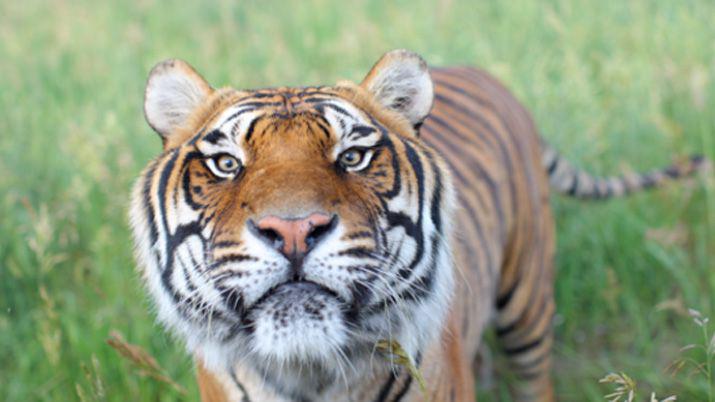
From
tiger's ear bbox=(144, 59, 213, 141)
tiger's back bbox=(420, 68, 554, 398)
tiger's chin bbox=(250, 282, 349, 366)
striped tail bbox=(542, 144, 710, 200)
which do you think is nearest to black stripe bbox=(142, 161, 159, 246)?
tiger's ear bbox=(144, 59, 213, 141)

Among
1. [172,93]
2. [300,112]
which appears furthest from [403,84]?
[172,93]

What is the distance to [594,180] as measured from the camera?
4.06 meters

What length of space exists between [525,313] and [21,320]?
2066 mm

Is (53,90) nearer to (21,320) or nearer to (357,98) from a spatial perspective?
(21,320)

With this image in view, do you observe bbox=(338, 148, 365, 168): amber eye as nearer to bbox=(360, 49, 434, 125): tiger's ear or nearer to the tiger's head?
the tiger's head

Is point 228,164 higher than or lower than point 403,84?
lower

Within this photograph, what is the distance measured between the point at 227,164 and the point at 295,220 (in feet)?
1.19

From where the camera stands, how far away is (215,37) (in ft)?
21.5

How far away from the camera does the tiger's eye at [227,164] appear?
6.61 feet

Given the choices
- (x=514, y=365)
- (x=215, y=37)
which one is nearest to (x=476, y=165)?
(x=514, y=365)

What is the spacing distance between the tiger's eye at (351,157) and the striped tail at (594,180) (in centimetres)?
206

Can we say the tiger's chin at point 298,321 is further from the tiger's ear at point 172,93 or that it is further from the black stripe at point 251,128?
the tiger's ear at point 172,93

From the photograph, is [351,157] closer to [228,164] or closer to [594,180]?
[228,164]

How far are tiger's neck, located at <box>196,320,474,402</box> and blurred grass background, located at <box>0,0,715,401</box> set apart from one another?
40 centimetres
